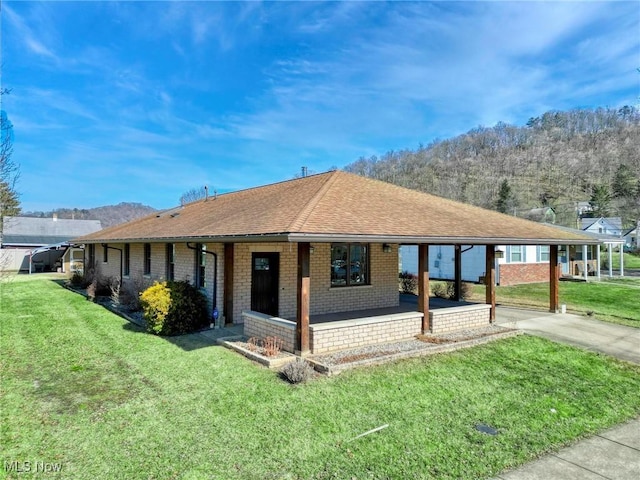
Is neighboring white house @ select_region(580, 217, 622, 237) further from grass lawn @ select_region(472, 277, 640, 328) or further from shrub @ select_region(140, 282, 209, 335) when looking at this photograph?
shrub @ select_region(140, 282, 209, 335)

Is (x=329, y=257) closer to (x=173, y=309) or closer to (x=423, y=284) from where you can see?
(x=423, y=284)

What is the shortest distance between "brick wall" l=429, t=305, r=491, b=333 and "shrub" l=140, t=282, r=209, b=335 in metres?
6.33

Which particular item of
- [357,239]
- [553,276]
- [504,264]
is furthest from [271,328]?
[504,264]

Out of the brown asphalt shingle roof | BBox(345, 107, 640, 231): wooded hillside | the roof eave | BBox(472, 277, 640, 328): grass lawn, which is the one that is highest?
BBox(345, 107, 640, 231): wooded hillside

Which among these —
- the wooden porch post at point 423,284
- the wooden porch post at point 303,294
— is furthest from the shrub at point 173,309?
the wooden porch post at point 423,284

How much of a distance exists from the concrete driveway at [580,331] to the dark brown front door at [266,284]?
6805mm

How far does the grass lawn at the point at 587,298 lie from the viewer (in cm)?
1391

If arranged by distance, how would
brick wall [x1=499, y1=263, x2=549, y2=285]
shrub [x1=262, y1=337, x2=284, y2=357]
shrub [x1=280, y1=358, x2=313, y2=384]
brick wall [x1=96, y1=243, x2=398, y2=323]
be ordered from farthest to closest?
brick wall [x1=499, y1=263, x2=549, y2=285] → brick wall [x1=96, y1=243, x2=398, y2=323] → shrub [x1=262, y1=337, x2=284, y2=357] → shrub [x1=280, y1=358, x2=313, y2=384]

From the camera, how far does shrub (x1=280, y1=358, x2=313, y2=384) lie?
6590mm

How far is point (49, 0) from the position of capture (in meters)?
9.47

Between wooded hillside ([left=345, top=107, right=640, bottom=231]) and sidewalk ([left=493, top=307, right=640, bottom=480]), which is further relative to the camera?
wooded hillside ([left=345, top=107, right=640, bottom=231])

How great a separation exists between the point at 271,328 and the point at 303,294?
5.09 feet

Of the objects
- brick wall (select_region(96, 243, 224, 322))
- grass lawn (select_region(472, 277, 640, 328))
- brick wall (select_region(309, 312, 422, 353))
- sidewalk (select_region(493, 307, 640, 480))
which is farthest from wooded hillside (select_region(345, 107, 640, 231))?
sidewalk (select_region(493, 307, 640, 480))

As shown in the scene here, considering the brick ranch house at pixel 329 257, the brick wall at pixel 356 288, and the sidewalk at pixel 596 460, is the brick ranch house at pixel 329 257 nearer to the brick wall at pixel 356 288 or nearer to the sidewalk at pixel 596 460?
the brick wall at pixel 356 288
